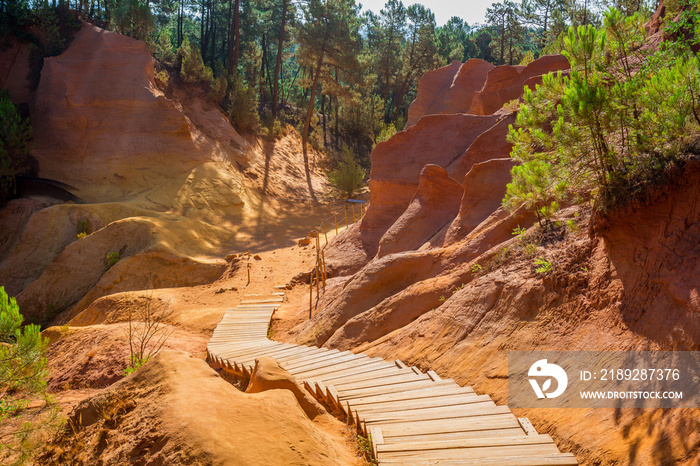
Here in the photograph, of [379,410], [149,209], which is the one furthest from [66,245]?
[379,410]

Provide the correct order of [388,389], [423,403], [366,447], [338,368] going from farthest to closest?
[338,368], [388,389], [423,403], [366,447]

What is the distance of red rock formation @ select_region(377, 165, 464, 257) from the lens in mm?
12672

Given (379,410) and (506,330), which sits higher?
(506,330)

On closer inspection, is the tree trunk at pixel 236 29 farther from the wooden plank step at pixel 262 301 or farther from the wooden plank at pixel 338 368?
the wooden plank at pixel 338 368

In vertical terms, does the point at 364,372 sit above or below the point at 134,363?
above

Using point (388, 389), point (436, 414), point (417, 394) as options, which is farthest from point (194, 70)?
point (436, 414)

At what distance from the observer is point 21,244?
1925 cm

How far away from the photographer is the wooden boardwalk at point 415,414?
3.96 m

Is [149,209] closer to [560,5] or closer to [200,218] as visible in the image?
[200,218]

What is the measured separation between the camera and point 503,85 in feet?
54.9

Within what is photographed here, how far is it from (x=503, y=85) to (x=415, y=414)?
47.3ft

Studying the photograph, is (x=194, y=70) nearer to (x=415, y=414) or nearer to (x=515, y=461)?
(x=415, y=414)

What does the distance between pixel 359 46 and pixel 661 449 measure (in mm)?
29752

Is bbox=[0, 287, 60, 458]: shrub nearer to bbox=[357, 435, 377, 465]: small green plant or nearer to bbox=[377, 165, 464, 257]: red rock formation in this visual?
bbox=[357, 435, 377, 465]: small green plant
